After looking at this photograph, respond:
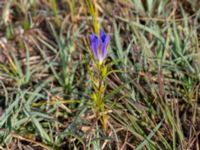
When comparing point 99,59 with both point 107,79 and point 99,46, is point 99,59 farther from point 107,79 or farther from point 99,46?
point 107,79

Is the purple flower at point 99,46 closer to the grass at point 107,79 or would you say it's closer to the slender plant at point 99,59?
the slender plant at point 99,59

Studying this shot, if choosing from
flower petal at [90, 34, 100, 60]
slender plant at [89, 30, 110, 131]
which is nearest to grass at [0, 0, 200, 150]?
slender plant at [89, 30, 110, 131]

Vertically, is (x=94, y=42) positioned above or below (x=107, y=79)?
above

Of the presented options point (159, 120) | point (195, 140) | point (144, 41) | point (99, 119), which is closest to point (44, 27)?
point (144, 41)

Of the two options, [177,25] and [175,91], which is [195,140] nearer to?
[175,91]

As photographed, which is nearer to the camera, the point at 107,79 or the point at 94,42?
the point at 94,42

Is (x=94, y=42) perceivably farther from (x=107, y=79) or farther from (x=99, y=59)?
(x=107, y=79)

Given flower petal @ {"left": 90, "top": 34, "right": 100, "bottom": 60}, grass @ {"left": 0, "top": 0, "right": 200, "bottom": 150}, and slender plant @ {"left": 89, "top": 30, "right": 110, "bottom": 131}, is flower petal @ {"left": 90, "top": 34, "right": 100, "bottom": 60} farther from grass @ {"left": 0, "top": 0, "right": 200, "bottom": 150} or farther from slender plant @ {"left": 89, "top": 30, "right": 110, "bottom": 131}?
grass @ {"left": 0, "top": 0, "right": 200, "bottom": 150}

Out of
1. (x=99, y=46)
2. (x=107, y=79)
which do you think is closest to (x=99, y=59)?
(x=99, y=46)

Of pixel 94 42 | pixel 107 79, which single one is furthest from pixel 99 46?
pixel 107 79
